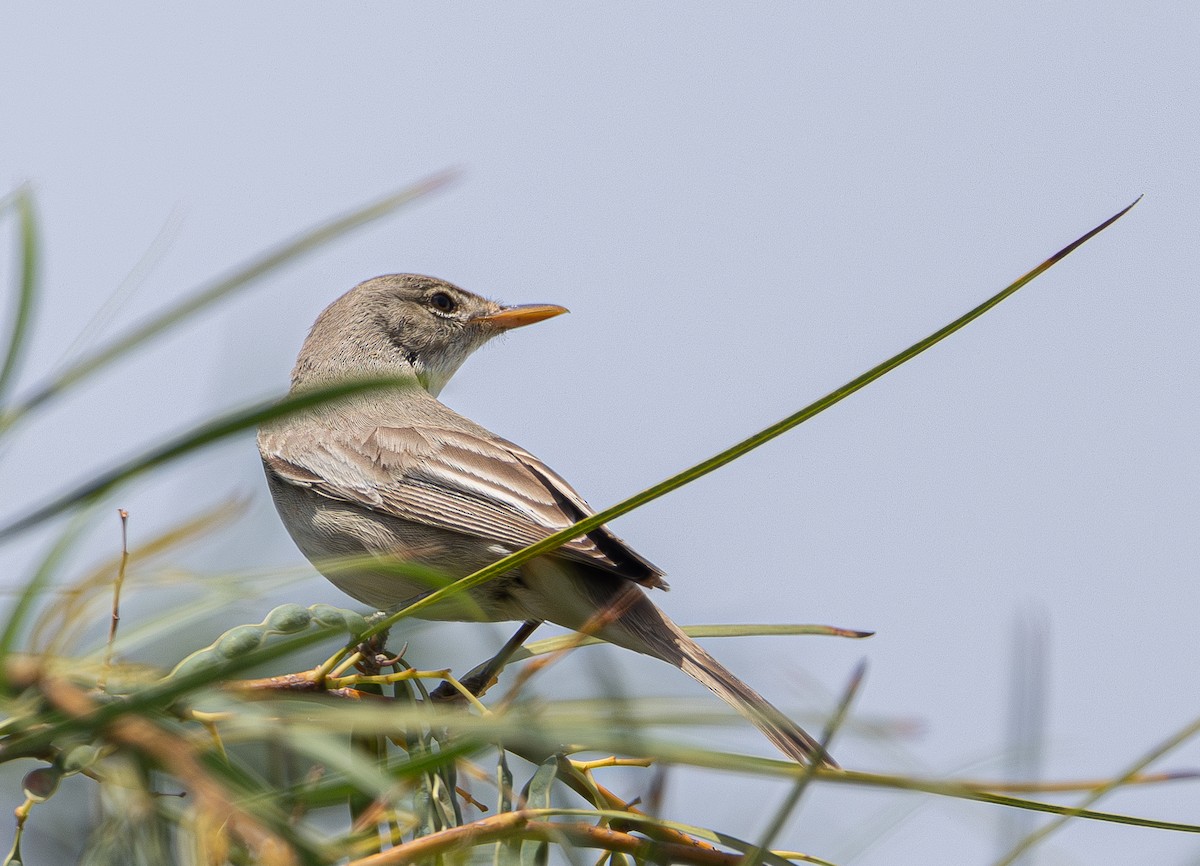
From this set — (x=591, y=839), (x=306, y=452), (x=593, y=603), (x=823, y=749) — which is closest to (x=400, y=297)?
(x=306, y=452)

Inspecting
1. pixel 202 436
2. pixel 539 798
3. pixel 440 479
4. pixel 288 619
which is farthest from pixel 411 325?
pixel 202 436

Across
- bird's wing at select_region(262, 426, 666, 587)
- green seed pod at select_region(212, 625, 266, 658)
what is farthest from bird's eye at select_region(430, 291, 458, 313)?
green seed pod at select_region(212, 625, 266, 658)

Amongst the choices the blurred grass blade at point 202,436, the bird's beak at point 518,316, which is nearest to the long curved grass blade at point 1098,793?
the blurred grass blade at point 202,436

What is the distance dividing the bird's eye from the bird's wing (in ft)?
6.07

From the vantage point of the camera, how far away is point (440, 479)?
5.58m

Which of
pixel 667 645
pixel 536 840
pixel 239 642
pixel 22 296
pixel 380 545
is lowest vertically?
pixel 536 840

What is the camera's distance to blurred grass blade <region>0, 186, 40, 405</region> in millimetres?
1195

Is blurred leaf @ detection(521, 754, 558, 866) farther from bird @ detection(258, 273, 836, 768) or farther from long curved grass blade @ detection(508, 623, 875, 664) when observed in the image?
bird @ detection(258, 273, 836, 768)

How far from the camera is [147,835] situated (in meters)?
1.35

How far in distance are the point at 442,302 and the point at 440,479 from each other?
2.49 m

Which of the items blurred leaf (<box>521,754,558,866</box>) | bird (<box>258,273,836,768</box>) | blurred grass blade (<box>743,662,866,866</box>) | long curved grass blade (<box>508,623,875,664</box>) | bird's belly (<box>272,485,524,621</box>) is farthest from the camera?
bird's belly (<box>272,485,524,621</box>)

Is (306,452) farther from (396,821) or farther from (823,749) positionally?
(823,749)

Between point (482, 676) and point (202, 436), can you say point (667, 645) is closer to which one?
point (482, 676)

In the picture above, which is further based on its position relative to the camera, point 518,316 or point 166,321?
point 518,316
